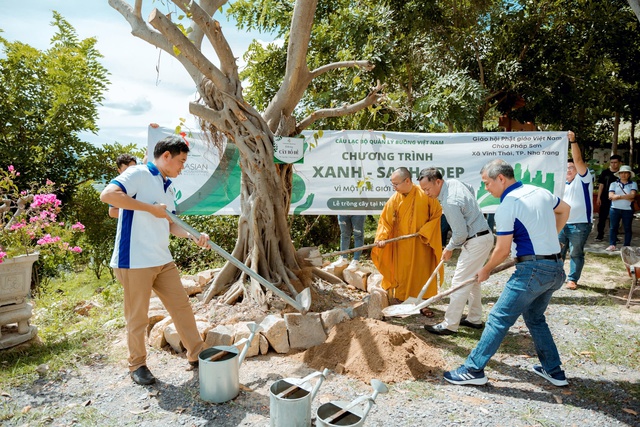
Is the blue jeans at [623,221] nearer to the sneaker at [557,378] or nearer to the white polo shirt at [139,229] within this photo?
the sneaker at [557,378]

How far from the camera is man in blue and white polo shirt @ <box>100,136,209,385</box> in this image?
10.3 ft

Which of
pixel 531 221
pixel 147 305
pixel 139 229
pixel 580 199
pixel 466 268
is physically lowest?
pixel 147 305

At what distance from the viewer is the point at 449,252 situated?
4.39 metres

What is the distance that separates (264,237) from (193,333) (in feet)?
5.07

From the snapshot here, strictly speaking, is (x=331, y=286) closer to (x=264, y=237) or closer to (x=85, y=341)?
(x=264, y=237)

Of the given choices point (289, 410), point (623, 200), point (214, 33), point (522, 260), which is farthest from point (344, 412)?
point (623, 200)

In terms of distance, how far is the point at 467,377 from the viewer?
3.33m

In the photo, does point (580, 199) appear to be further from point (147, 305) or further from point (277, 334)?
point (147, 305)

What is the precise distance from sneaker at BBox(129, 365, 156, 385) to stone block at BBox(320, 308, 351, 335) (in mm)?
1507

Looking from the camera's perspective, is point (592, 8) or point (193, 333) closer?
point (193, 333)

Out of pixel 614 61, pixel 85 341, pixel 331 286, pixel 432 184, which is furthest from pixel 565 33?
pixel 85 341

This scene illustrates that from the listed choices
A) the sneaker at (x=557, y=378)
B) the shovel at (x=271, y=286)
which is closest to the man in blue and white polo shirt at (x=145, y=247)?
the shovel at (x=271, y=286)

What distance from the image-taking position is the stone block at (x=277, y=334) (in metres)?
3.82

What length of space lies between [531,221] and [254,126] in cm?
279
